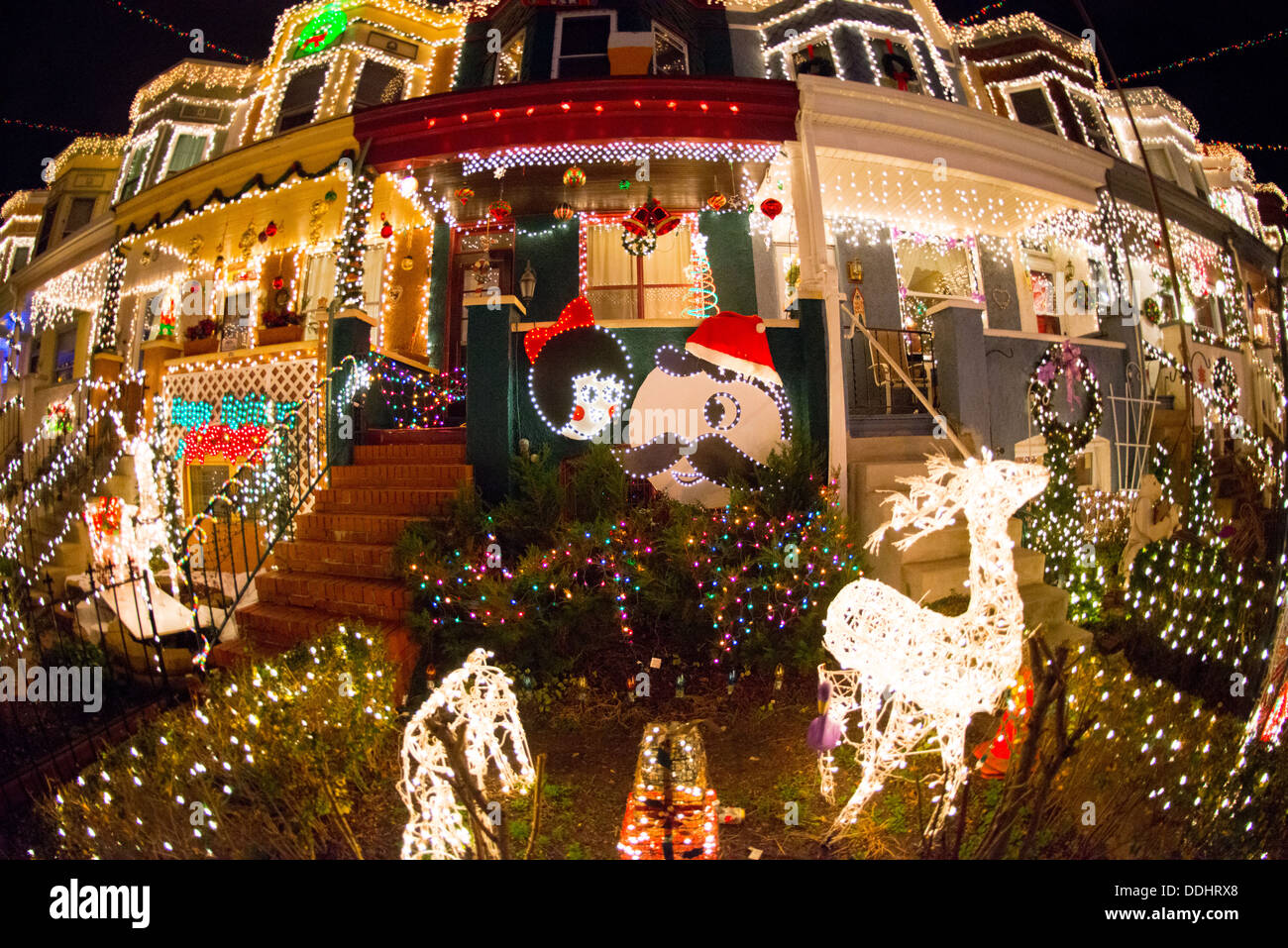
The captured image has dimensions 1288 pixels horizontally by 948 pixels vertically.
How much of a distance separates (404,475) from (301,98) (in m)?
9.45

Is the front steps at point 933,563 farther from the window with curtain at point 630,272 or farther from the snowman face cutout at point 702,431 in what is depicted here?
the window with curtain at point 630,272

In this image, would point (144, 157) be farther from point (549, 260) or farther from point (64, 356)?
point (549, 260)

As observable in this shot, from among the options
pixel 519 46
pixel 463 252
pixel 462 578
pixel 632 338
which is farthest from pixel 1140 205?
pixel 462 578

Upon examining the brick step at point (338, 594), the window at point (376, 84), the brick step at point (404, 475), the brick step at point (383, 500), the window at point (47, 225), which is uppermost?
the window at point (376, 84)

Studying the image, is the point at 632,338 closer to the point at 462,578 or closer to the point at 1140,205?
the point at 462,578

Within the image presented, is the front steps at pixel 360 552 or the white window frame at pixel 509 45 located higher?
the white window frame at pixel 509 45

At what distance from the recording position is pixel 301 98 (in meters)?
10.5

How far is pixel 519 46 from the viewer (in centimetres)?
978

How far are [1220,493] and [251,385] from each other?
13.7 meters

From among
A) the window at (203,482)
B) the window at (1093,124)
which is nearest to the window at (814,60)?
the window at (1093,124)

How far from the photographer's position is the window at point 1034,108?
10.5m

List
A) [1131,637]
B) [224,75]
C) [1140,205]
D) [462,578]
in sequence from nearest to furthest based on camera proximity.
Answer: [462,578]
[1131,637]
[1140,205]
[224,75]

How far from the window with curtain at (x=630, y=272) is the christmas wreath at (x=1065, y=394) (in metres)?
5.17

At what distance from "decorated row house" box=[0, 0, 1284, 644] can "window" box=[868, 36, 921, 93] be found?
7 centimetres
